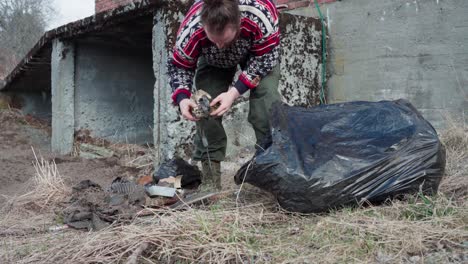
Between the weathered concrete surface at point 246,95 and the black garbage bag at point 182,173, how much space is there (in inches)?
24.0

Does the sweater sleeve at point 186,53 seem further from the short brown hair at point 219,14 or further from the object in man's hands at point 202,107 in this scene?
the short brown hair at point 219,14

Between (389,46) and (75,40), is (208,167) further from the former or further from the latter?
(75,40)

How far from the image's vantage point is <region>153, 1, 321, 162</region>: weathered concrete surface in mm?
3787

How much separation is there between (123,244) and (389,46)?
3665 millimetres

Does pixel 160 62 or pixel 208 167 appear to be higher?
pixel 160 62

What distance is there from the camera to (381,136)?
2.23 meters

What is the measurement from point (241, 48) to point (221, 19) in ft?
1.65

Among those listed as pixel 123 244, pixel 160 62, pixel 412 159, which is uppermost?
pixel 160 62

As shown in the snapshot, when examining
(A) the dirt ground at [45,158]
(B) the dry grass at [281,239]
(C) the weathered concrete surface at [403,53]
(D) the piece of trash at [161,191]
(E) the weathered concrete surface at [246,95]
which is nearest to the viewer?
(B) the dry grass at [281,239]

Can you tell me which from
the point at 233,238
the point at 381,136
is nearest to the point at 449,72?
the point at 381,136

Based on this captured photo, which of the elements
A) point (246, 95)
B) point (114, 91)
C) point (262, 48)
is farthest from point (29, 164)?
point (262, 48)

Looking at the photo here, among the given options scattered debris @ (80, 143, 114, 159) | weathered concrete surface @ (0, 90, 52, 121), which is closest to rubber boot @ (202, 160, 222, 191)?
scattered debris @ (80, 143, 114, 159)

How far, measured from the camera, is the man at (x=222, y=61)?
7.45 feet

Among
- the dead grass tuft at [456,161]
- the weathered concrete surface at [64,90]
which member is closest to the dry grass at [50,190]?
the weathered concrete surface at [64,90]
